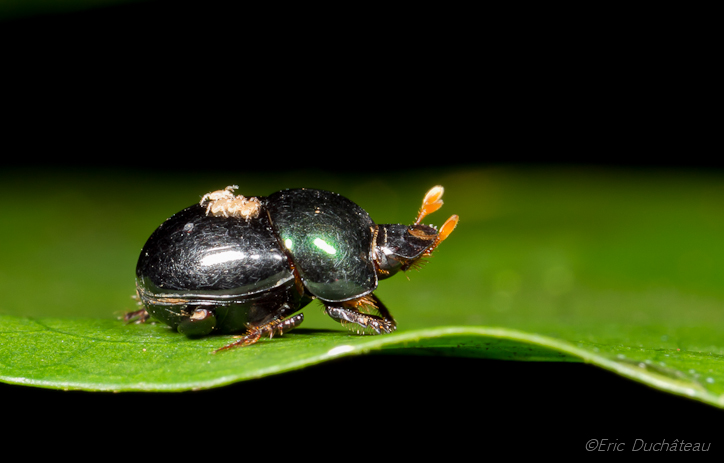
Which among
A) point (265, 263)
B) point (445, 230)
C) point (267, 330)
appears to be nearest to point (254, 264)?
point (265, 263)

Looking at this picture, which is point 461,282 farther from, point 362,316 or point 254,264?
point 254,264

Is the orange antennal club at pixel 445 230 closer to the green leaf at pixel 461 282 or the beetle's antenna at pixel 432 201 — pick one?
the beetle's antenna at pixel 432 201

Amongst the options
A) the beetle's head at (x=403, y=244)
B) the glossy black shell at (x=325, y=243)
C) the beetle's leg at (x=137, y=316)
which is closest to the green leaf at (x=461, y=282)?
the beetle's leg at (x=137, y=316)

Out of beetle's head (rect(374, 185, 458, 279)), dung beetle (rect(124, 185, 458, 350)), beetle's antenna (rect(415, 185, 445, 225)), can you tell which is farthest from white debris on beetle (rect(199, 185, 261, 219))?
beetle's antenna (rect(415, 185, 445, 225))

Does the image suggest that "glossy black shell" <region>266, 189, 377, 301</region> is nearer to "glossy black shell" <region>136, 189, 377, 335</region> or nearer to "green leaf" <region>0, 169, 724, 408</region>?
"glossy black shell" <region>136, 189, 377, 335</region>

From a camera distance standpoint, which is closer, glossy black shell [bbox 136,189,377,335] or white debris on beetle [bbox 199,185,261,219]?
glossy black shell [bbox 136,189,377,335]

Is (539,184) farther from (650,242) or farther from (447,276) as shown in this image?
(447,276)
